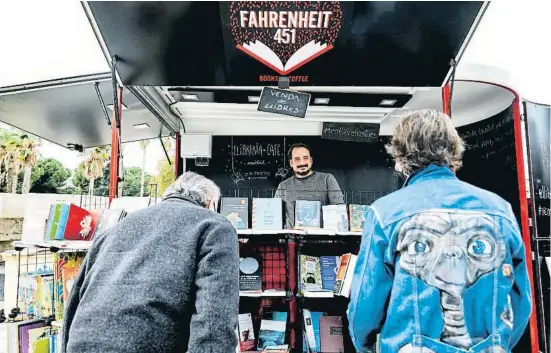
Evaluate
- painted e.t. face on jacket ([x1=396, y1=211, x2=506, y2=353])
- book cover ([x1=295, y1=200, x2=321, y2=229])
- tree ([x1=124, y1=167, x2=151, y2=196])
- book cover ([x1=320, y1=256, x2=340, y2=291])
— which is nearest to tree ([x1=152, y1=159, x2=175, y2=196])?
book cover ([x1=295, y1=200, x2=321, y2=229])

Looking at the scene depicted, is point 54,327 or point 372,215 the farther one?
point 54,327

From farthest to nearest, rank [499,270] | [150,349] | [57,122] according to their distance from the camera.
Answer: [57,122]
[150,349]
[499,270]

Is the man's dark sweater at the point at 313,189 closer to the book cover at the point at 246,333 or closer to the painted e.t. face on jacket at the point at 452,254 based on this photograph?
the book cover at the point at 246,333

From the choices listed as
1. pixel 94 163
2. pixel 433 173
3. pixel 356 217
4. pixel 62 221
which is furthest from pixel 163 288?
pixel 94 163

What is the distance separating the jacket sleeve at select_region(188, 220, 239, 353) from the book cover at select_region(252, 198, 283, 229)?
2.03 m

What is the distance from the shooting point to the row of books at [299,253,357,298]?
3627 mm

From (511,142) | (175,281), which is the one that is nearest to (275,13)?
(175,281)

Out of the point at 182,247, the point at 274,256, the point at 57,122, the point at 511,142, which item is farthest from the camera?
the point at 57,122

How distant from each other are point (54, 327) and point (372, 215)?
3.20 meters

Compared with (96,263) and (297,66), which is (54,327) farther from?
(297,66)

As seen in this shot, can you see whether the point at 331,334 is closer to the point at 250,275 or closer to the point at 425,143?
the point at 250,275

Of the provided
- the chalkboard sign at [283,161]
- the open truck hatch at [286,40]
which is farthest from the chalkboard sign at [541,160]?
the open truck hatch at [286,40]

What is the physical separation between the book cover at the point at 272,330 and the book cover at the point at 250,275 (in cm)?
44

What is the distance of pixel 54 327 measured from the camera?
3.55m
